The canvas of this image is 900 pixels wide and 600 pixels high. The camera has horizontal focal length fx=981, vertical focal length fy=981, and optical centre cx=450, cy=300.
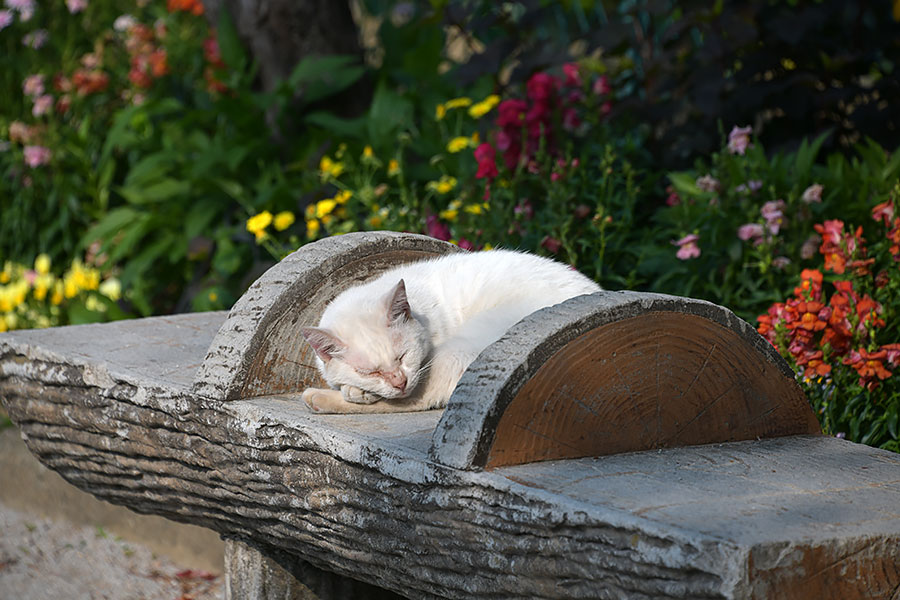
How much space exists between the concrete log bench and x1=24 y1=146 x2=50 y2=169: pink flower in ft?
11.3

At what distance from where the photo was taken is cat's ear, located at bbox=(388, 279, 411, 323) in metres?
2.13

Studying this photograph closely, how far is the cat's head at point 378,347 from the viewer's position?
2158 mm

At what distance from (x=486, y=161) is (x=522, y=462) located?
1.96m

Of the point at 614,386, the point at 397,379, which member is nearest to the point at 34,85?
the point at 397,379

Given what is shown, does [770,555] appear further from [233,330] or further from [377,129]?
[377,129]

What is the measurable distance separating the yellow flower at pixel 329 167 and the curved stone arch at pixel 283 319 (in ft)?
5.07

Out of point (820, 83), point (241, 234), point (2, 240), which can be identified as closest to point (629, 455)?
point (820, 83)

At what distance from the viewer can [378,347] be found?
2.15 metres

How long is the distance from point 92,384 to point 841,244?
7.05ft

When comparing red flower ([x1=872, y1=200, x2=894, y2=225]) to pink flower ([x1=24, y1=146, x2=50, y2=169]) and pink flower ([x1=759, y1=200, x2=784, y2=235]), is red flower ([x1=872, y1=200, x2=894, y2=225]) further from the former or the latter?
pink flower ([x1=24, y1=146, x2=50, y2=169])

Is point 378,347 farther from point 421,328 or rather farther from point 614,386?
point 614,386

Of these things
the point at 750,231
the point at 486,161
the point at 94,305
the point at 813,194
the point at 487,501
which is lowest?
the point at 94,305

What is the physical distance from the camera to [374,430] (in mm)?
2029

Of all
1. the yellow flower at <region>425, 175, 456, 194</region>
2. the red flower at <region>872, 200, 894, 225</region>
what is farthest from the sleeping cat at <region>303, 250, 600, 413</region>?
the yellow flower at <region>425, 175, 456, 194</region>
